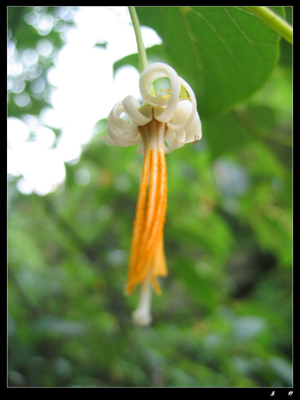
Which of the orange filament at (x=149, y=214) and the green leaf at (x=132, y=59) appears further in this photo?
the green leaf at (x=132, y=59)

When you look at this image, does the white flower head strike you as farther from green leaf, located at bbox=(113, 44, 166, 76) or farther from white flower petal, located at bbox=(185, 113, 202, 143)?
green leaf, located at bbox=(113, 44, 166, 76)

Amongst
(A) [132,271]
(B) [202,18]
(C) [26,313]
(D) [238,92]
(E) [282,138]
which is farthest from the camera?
(C) [26,313]

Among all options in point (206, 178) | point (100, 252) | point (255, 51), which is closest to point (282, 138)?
point (206, 178)

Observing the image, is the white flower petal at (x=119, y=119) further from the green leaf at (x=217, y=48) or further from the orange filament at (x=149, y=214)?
the green leaf at (x=217, y=48)

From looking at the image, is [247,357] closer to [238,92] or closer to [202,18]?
[238,92]

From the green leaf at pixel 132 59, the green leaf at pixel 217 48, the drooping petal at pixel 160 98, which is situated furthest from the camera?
the green leaf at pixel 132 59

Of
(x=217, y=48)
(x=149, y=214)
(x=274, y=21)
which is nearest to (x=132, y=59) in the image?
(x=217, y=48)

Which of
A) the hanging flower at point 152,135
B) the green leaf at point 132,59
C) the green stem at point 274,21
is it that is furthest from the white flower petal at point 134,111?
the green leaf at point 132,59

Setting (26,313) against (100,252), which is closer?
(26,313)
